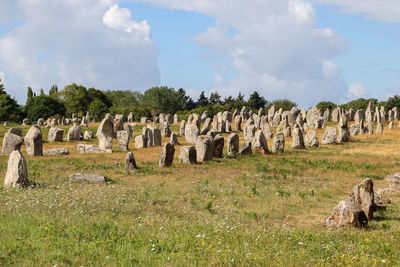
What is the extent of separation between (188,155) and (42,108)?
7205 centimetres

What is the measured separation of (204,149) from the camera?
97.0 ft

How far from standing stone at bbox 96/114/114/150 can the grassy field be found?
374 inches

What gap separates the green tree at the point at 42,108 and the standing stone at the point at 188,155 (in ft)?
228

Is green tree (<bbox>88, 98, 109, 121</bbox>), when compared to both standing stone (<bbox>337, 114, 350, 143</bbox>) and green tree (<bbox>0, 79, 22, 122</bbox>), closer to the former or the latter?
green tree (<bbox>0, 79, 22, 122</bbox>)

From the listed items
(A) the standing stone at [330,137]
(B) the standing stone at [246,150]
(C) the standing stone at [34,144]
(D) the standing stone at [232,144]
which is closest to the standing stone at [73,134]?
(C) the standing stone at [34,144]

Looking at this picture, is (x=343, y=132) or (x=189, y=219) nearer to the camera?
(x=189, y=219)

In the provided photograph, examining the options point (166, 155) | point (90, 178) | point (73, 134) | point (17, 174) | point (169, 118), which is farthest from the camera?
point (169, 118)

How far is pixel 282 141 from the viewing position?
115ft

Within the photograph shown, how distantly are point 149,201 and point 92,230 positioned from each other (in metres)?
4.96

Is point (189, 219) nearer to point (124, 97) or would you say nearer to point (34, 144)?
point (34, 144)

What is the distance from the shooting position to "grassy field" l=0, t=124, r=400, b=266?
369 inches

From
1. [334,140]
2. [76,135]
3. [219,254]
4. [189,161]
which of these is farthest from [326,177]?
[76,135]

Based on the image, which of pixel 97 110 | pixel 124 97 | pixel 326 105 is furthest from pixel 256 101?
pixel 124 97

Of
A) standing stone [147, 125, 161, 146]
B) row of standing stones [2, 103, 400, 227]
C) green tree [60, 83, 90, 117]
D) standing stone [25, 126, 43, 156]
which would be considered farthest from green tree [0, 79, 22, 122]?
standing stone [25, 126, 43, 156]
